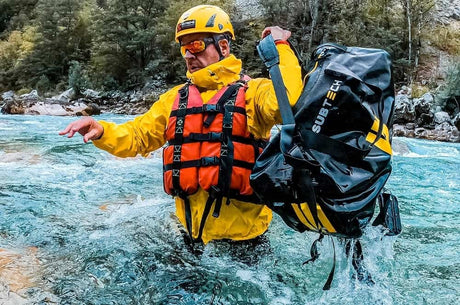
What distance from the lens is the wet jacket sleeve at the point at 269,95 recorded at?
2053mm

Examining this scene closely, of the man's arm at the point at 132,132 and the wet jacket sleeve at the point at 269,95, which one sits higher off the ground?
the wet jacket sleeve at the point at 269,95

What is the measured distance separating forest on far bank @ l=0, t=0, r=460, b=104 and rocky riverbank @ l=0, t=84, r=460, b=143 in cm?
98

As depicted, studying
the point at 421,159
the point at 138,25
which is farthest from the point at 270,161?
the point at 138,25

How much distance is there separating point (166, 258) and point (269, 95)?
59.6 inches

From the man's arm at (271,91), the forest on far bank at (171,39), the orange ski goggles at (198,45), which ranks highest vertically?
the orange ski goggles at (198,45)

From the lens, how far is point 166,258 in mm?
2963

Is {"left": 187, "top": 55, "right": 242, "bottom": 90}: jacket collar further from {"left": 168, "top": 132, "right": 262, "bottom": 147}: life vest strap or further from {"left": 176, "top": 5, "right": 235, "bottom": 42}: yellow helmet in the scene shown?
{"left": 168, "top": 132, "right": 262, "bottom": 147}: life vest strap

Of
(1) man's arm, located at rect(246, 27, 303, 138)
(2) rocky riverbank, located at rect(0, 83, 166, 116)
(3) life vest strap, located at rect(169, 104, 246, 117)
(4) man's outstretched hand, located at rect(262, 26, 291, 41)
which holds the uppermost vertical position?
(4) man's outstretched hand, located at rect(262, 26, 291, 41)

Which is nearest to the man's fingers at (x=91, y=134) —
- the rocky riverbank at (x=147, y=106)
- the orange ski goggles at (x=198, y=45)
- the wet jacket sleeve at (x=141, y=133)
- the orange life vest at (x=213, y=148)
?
the wet jacket sleeve at (x=141, y=133)

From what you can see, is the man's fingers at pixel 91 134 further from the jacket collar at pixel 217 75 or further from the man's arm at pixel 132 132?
the jacket collar at pixel 217 75

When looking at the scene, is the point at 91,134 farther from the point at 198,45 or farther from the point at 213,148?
the point at 198,45

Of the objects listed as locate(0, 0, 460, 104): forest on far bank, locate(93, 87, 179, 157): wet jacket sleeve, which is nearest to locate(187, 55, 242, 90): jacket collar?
locate(93, 87, 179, 157): wet jacket sleeve

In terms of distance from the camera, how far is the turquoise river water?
8.22ft

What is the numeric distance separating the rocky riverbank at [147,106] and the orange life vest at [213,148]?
1168cm
